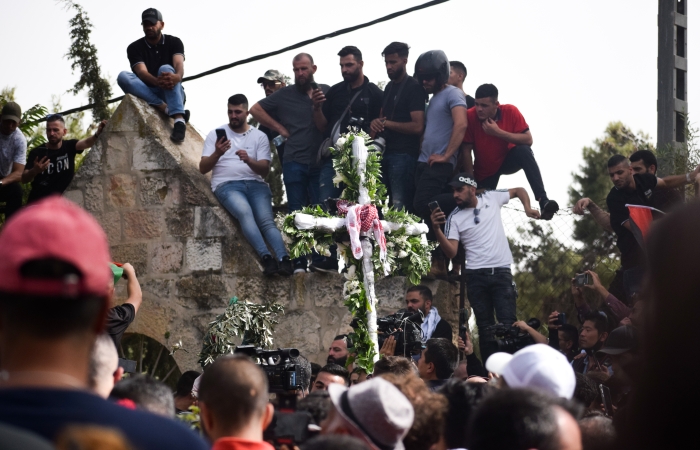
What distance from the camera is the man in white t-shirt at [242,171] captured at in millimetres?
9297

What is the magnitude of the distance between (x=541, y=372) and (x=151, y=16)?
24.3 feet

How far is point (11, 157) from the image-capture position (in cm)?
997

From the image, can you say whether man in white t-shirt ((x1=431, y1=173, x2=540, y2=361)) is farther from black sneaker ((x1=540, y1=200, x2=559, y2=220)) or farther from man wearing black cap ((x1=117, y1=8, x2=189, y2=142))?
man wearing black cap ((x1=117, y1=8, x2=189, y2=142))

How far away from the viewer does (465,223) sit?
8422 millimetres

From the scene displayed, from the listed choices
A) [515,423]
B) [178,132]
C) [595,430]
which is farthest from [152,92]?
[515,423]

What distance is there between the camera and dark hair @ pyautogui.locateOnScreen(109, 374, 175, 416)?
11.8 feet

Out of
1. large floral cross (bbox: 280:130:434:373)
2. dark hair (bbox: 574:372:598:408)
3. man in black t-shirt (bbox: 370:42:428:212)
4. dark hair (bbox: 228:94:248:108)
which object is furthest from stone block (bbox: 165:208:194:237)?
dark hair (bbox: 574:372:598:408)

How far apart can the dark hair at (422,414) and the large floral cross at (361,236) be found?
124 inches

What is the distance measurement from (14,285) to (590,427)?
2.54 metres

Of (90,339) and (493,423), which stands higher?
(90,339)

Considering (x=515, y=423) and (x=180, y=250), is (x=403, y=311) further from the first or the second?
(x=515, y=423)

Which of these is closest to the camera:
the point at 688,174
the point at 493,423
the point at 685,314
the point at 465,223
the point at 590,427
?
the point at 685,314

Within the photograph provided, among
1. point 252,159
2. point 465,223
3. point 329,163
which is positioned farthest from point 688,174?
point 252,159

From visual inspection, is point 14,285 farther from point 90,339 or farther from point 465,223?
point 465,223
